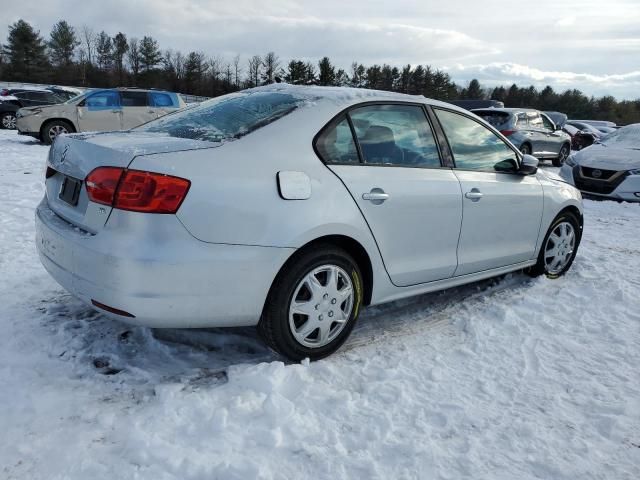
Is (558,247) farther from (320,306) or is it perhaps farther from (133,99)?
(133,99)

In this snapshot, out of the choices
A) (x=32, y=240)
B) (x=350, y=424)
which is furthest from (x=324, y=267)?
(x=32, y=240)

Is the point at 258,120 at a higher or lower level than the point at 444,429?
higher

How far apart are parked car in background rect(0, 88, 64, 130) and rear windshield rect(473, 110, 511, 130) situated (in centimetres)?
1395

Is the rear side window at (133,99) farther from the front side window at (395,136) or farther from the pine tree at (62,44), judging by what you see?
the pine tree at (62,44)

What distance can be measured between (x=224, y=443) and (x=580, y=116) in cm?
8487

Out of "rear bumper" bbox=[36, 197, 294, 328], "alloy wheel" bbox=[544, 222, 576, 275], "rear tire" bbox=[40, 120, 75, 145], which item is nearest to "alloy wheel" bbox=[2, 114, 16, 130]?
"rear tire" bbox=[40, 120, 75, 145]

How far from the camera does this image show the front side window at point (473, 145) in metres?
3.60

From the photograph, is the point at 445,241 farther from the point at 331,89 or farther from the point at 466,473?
the point at 466,473

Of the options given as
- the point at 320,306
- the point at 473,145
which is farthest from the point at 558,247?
the point at 320,306

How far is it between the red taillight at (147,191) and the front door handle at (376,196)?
1031mm

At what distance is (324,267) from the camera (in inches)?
110

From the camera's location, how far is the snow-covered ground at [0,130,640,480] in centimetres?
209

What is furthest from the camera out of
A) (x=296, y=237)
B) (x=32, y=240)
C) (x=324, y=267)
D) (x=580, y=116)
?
(x=580, y=116)

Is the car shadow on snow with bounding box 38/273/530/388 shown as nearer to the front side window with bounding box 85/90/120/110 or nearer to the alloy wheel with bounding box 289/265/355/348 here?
the alloy wheel with bounding box 289/265/355/348
